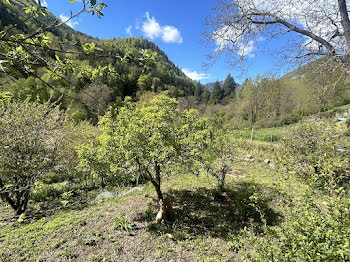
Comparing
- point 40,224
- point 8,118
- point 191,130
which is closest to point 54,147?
point 8,118

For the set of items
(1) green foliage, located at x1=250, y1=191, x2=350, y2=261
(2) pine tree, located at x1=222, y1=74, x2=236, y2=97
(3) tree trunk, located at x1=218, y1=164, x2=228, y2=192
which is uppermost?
(2) pine tree, located at x1=222, y1=74, x2=236, y2=97

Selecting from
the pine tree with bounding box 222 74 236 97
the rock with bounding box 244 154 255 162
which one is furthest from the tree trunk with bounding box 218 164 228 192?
the pine tree with bounding box 222 74 236 97

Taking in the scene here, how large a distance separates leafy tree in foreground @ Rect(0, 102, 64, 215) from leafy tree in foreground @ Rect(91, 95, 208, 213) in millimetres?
2359

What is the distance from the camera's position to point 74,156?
8.88 meters

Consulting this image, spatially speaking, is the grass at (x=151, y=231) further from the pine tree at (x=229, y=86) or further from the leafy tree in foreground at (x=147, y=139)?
the pine tree at (x=229, y=86)

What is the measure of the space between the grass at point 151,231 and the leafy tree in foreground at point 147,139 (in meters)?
1.64

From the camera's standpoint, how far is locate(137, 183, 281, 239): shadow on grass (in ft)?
15.4

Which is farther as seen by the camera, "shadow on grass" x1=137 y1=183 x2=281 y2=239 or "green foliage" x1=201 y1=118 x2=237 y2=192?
"green foliage" x1=201 y1=118 x2=237 y2=192

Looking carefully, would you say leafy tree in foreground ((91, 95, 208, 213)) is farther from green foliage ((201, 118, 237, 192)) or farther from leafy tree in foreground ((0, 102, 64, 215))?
leafy tree in foreground ((0, 102, 64, 215))

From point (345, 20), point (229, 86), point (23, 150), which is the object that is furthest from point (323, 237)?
point (229, 86)

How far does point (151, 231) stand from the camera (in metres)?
4.64

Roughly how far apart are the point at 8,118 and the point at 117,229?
5803 mm

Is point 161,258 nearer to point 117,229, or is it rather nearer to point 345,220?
point 117,229

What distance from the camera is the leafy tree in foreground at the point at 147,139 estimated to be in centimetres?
426
